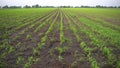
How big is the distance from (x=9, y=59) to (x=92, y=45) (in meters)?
5.38

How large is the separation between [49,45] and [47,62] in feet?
8.54

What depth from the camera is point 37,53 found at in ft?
25.8

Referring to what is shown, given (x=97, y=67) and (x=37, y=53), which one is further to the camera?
(x=37, y=53)

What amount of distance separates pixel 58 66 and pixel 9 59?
2732mm

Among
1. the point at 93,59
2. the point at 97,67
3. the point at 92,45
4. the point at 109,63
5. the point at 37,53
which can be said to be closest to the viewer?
the point at 97,67

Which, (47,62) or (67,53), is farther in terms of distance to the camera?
Result: (67,53)

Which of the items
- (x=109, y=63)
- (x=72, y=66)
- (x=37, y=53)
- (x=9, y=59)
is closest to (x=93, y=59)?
(x=109, y=63)

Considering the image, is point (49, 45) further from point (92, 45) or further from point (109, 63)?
point (109, 63)

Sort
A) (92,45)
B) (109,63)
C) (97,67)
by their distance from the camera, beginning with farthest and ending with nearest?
(92,45)
(109,63)
(97,67)

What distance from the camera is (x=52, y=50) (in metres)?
8.48

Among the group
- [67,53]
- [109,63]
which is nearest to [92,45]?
[67,53]

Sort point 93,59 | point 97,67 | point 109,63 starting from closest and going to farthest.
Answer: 1. point 97,67
2. point 109,63
3. point 93,59

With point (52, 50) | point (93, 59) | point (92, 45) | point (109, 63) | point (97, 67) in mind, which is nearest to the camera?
point (97, 67)

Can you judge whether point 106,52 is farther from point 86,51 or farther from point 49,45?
point 49,45
